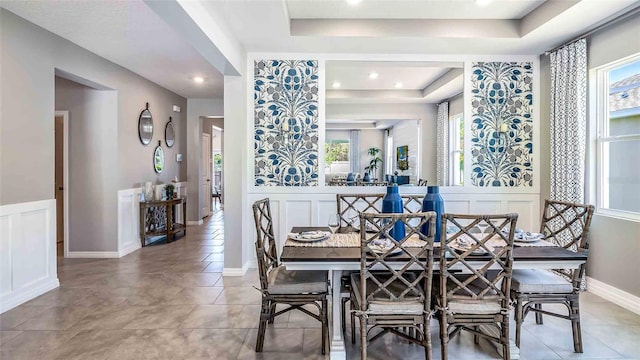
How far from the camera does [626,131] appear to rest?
3186 millimetres

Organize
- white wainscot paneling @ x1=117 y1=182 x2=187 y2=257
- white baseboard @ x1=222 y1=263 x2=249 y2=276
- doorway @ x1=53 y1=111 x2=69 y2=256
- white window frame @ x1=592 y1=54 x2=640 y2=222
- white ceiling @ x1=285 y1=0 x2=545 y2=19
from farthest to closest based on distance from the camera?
white wainscot paneling @ x1=117 y1=182 x2=187 y2=257, doorway @ x1=53 y1=111 x2=69 y2=256, white baseboard @ x1=222 y1=263 x2=249 y2=276, white window frame @ x1=592 y1=54 x2=640 y2=222, white ceiling @ x1=285 y1=0 x2=545 y2=19

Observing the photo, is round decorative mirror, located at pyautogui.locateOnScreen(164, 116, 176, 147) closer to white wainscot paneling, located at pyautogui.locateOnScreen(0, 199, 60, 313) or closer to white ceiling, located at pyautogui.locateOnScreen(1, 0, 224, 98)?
white ceiling, located at pyautogui.locateOnScreen(1, 0, 224, 98)

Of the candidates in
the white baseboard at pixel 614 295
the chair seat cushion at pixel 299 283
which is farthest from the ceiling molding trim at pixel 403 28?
the white baseboard at pixel 614 295

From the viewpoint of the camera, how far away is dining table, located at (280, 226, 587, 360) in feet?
6.66

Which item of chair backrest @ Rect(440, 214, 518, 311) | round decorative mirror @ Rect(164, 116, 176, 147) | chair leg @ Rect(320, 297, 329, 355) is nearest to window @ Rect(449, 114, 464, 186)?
chair backrest @ Rect(440, 214, 518, 311)

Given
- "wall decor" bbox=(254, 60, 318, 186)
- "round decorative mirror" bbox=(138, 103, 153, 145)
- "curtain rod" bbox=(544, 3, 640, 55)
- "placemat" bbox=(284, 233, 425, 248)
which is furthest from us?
"round decorative mirror" bbox=(138, 103, 153, 145)

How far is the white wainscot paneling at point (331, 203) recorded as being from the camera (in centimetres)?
420

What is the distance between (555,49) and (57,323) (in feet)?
18.4

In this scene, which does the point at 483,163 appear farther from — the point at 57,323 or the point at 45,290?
the point at 45,290

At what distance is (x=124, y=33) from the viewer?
3.68 m

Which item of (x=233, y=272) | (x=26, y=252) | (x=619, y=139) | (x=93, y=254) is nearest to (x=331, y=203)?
(x=233, y=272)

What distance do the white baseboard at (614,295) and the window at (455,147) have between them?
9.84ft

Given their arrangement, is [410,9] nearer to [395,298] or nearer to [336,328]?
[395,298]

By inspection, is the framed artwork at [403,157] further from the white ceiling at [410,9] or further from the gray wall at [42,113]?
the gray wall at [42,113]
